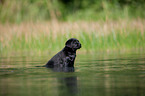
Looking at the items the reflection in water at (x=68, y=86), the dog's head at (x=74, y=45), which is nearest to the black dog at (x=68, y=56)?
the dog's head at (x=74, y=45)

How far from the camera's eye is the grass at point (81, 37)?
1526 cm

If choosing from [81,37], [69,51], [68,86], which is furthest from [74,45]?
[81,37]

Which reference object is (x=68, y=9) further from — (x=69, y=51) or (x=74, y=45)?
(x=74, y=45)

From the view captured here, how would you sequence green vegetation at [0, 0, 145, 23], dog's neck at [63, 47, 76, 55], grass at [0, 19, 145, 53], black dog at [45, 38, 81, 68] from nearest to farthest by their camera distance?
black dog at [45, 38, 81, 68] < dog's neck at [63, 47, 76, 55] < grass at [0, 19, 145, 53] < green vegetation at [0, 0, 145, 23]

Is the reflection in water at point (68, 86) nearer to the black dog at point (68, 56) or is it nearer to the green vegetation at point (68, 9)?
the black dog at point (68, 56)

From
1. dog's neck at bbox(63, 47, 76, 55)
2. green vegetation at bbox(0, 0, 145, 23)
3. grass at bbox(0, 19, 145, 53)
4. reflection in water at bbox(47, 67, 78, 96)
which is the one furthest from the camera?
green vegetation at bbox(0, 0, 145, 23)

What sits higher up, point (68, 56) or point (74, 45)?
point (74, 45)

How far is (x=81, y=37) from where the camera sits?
50.5 ft

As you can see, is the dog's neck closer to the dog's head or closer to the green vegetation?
the dog's head

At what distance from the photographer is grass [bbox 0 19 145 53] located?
15264 millimetres

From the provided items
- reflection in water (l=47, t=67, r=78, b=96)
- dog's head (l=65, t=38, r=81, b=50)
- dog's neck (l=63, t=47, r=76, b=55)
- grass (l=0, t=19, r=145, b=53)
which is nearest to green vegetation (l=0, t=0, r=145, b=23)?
grass (l=0, t=19, r=145, b=53)

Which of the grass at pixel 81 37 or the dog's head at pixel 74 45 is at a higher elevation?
the grass at pixel 81 37

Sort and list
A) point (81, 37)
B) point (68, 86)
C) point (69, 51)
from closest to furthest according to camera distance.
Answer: point (68, 86) → point (69, 51) → point (81, 37)

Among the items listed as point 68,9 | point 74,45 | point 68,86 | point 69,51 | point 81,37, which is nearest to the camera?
point 68,86
